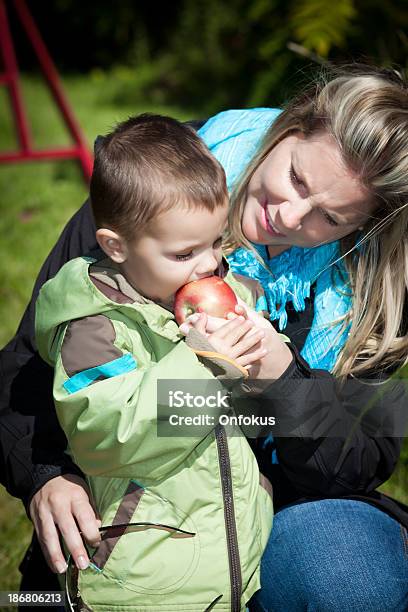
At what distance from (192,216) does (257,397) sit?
0.50 m

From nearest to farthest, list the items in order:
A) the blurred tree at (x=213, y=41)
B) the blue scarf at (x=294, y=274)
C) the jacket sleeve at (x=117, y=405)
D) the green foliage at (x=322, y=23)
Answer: the jacket sleeve at (x=117, y=405)
the blue scarf at (x=294, y=274)
the green foliage at (x=322, y=23)
the blurred tree at (x=213, y=41)

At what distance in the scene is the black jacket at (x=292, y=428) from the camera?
1.97m

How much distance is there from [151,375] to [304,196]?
28.2 inches

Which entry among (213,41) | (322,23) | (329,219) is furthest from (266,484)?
(213,41)

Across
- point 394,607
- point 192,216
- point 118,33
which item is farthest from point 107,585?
point 118,33

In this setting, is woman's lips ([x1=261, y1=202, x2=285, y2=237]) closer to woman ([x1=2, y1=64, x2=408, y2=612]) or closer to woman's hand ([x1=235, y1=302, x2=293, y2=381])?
woman ([x1=2, y1=64, x2=408, y2=612])

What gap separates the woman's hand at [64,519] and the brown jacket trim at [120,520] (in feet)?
0.07

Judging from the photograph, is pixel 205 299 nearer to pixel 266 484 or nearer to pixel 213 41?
pixel 266 484

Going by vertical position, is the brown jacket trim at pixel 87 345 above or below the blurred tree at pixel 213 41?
above

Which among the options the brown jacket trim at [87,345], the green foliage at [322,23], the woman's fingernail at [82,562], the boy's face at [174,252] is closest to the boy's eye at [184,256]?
the boy's face at [174,252]

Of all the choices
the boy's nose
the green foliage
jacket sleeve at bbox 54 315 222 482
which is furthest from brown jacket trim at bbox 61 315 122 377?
the green foliage

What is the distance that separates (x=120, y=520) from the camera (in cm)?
180

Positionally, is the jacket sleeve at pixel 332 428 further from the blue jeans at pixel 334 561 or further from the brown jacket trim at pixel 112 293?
the brown jacket trim at pixel 112 293

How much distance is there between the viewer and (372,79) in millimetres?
2162
